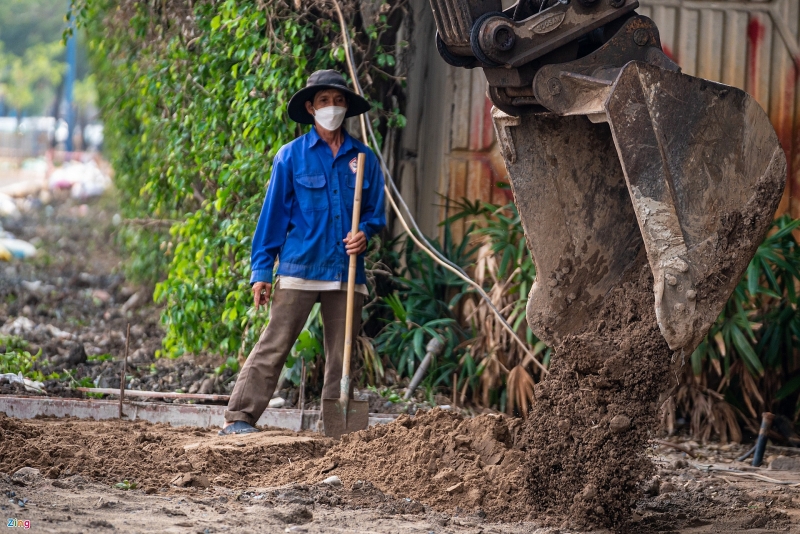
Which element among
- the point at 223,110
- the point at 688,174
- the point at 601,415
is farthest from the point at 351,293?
the point at 223,110

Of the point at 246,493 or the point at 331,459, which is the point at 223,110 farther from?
the point at 246,493

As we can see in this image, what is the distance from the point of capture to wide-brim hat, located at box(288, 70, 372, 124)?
205 inches

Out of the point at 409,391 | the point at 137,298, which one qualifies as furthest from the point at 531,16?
the point at 137,298

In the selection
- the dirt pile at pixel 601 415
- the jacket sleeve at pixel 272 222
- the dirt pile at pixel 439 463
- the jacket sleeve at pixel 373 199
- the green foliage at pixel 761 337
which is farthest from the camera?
the green foliage at pixel 761 337

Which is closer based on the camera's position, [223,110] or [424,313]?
A: [424,313]

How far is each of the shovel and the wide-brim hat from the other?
45 cm

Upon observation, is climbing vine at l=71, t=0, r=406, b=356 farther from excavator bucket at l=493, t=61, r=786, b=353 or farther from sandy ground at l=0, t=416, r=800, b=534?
excavator bucket at l=493, t=61, r=786, b=353

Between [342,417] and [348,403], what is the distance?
82 millimetres

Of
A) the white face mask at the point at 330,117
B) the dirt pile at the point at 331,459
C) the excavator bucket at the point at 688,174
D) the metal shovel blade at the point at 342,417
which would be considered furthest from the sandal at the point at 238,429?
the excavator bucket at the point at 688,174

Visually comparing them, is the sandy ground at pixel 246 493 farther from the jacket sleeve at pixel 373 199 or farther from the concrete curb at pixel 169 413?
the jacket sleeve at pixel 373 199

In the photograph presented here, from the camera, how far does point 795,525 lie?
382 centimetres

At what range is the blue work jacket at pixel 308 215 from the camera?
5137 millimetres

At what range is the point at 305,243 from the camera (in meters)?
5.14

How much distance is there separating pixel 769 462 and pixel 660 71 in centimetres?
297
